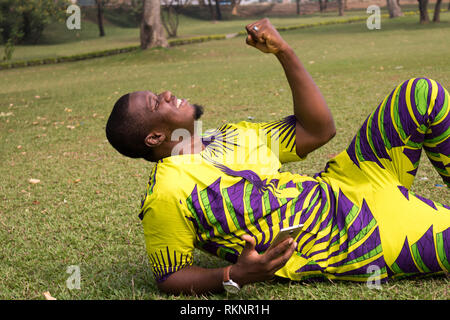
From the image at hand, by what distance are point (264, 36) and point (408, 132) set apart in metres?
0.81

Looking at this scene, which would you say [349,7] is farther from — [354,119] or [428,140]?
[428,140]

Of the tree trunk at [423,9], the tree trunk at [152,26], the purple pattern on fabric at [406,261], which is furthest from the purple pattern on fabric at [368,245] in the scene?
the tree trunk at [423,9]

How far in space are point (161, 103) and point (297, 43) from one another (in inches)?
780

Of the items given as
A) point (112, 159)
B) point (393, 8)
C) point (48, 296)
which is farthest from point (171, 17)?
point (48, 296)

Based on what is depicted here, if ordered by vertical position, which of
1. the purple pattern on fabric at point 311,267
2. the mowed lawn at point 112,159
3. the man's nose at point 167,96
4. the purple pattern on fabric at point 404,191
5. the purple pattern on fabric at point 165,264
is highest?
the man's nose at point 167,96

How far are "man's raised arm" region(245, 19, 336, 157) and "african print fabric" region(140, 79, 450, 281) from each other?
8 centimetres

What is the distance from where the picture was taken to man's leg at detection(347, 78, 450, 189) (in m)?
2.28

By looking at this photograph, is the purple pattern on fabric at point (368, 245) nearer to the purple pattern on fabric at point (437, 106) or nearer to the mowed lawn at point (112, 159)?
the mowed lawn at point (112, 159)

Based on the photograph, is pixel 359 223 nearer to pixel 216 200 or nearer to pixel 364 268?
pixel 364 268

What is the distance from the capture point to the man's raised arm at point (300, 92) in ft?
6.96

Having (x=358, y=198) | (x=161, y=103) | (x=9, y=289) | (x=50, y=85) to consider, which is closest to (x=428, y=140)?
(x=358, y=198)

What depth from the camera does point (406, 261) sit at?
2.18 metres

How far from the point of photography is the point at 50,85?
564 inches

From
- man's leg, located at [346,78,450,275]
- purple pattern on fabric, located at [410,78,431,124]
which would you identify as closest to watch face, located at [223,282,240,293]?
man's leg, located at [346,78,450,275]
